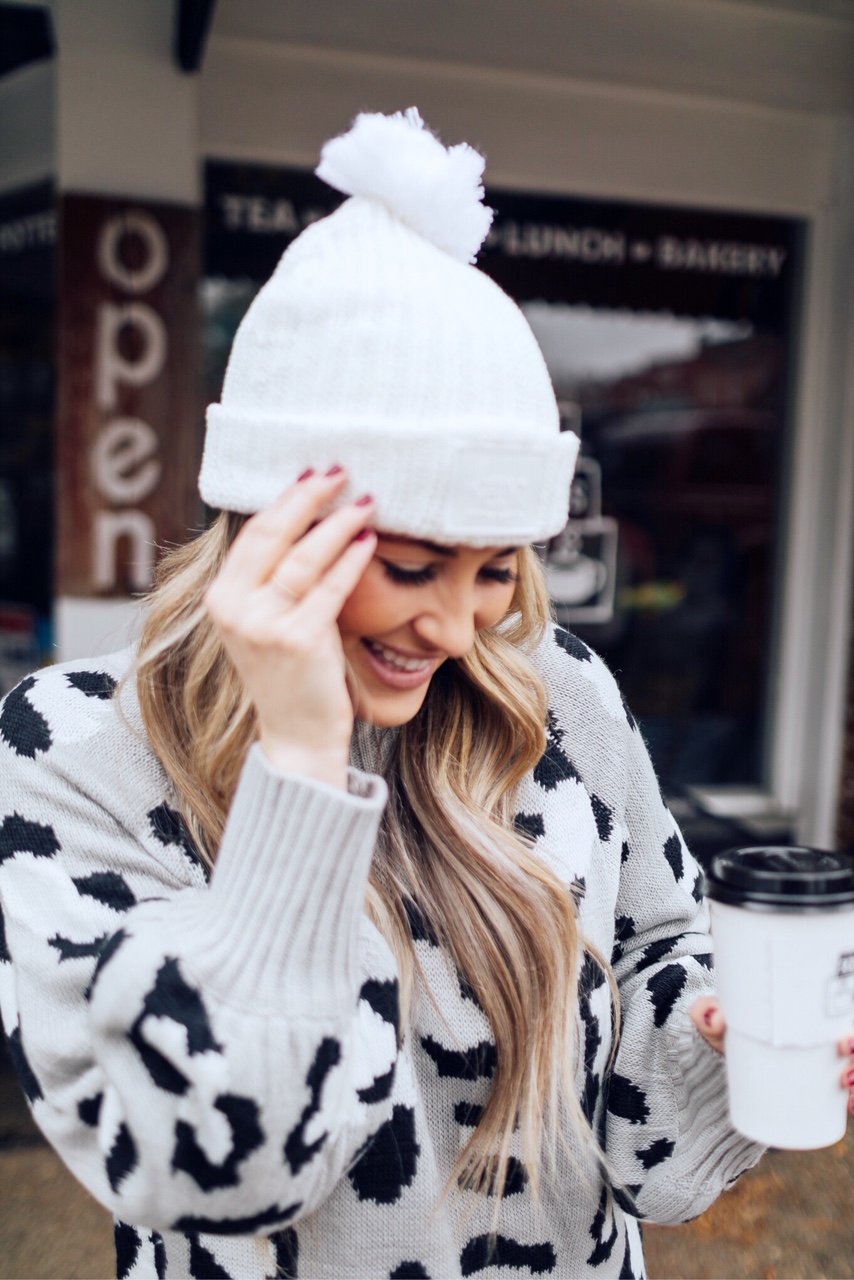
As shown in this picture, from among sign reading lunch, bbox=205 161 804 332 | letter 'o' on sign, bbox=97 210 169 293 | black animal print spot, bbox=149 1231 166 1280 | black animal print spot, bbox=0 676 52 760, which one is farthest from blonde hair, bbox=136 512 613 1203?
sign reading lunch, bbox=205 161 804 332

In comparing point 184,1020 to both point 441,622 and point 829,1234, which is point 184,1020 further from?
point 829,1234

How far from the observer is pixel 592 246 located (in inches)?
177

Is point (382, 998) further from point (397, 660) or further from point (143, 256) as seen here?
point (143, 256)

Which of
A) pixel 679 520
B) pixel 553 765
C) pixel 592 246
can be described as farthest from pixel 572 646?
pixel 679 520

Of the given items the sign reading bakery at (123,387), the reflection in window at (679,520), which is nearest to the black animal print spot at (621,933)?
the sign reading bakery at (123,387)

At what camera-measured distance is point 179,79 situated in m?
3.64

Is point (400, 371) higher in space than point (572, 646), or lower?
higher

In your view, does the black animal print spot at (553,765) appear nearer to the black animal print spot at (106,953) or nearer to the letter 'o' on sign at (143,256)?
the black animal print spot at (106,953)

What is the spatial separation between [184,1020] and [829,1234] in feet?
8.49

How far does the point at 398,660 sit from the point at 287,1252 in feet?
2.12

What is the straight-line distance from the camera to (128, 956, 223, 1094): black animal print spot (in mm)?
912

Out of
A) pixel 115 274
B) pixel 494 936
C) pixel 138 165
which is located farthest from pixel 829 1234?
pixel 138 165

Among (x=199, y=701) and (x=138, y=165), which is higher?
(x=138, y=165)

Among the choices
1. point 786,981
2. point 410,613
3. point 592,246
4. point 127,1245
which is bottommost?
point 127,1245
